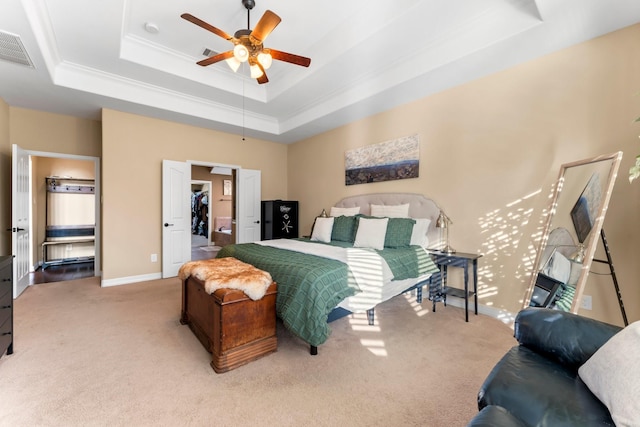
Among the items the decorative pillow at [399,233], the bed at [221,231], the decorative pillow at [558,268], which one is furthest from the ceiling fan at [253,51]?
the bed at [221,231]

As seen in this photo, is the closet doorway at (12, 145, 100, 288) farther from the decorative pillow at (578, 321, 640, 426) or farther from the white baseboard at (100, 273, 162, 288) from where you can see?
the decorative pillow at (578, 321, 640, 426)

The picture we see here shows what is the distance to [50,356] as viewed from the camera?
2.18m

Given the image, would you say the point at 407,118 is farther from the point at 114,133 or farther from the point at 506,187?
the point at 114,133

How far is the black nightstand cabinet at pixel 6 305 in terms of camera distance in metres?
2.01

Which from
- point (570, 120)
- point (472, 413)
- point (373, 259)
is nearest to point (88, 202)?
point (373, 259)

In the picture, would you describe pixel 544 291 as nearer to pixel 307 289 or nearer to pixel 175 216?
pixel 307 289

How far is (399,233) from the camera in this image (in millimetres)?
3500

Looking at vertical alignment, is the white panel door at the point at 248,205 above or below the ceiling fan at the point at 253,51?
below

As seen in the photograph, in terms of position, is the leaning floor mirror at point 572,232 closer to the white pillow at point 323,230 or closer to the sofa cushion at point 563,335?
the sofa cushion at point 563,335

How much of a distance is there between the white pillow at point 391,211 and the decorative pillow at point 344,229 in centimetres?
40

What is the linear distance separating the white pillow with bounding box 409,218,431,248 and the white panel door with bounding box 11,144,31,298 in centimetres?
502

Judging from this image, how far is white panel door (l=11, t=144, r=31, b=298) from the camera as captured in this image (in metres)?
3.54

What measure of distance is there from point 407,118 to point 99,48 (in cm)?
386

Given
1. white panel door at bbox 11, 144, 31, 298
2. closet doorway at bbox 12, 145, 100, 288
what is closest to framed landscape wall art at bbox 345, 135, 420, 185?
closet doorway at bbox 12, 145, 100, 288
